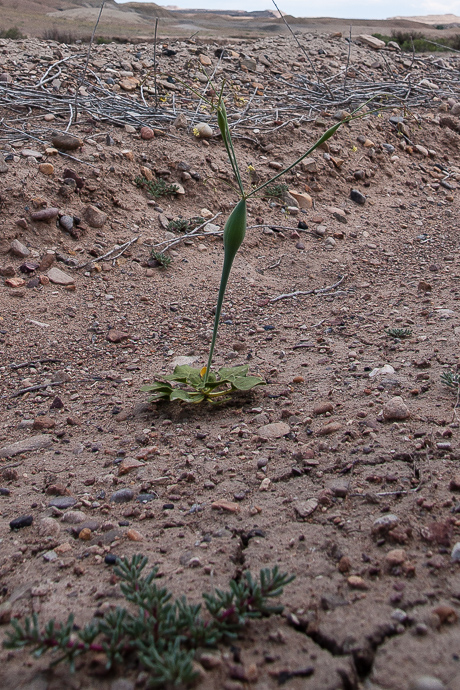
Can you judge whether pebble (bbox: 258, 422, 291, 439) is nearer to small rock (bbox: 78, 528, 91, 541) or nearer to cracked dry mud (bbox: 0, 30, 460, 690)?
cracked dry mud (bbox: 0, 30, 460, 690)

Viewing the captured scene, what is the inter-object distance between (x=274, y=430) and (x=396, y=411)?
0.47 meters

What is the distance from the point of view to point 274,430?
2.13 meters

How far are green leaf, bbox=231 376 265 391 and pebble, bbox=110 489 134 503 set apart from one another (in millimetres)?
700

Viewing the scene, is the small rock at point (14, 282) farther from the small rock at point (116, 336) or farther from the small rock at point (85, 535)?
the small rock at point (85, 535)

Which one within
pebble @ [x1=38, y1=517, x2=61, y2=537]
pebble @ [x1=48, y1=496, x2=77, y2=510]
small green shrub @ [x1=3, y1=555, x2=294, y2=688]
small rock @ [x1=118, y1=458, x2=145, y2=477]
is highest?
small green shrub @ [x1=3, y1=555, x2=294, y2=688]

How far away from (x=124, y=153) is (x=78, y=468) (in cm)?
311

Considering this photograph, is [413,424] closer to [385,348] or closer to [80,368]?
[385,348]

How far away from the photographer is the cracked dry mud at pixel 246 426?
1211 mm

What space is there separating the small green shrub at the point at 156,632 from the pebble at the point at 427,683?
11.8 inches

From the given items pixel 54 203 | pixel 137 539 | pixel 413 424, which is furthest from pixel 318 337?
pixel 54 203

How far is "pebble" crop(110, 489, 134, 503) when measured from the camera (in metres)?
1.79

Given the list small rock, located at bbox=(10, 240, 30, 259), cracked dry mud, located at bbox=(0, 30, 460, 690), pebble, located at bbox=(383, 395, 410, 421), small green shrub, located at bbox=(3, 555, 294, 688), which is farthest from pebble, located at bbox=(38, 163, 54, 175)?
small green shrub, located at bbox=(3, 555, 294, 688)

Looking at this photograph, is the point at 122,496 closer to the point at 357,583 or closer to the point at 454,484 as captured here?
the point at 357,583

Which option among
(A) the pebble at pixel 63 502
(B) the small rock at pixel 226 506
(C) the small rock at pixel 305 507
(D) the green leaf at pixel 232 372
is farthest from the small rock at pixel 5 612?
(D) the green leaf at pixel 232 372
